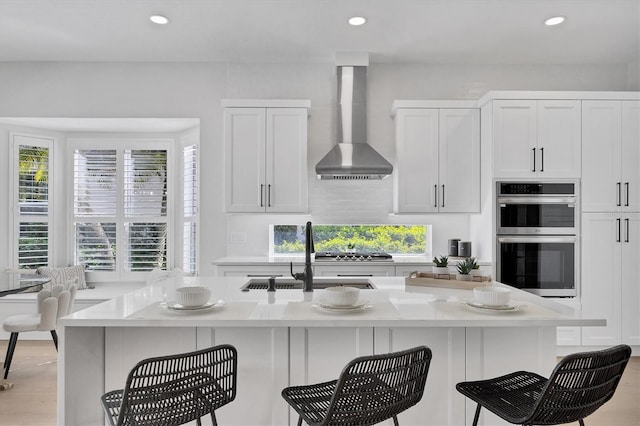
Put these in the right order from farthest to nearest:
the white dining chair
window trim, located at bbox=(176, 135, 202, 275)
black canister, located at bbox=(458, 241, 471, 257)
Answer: window trim, located at bbox=(176, 135, 202, 275) < black canister, located at bbox=(458, 241, 471, 257) < the white dining chair

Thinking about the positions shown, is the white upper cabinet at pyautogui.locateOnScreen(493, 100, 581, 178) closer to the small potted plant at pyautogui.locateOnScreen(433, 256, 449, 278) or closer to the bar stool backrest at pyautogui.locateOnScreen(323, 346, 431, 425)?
the small potted plant at pyautogui.locateOnScreen(433, 256, 449, 278)

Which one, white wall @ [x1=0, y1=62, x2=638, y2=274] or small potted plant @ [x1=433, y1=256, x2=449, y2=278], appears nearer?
small potted plant @ [x1=433, y1=256, x2=449, y2=278]

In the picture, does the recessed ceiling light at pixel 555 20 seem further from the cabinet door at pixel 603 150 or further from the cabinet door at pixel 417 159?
the cabinet door at pixel 417 159

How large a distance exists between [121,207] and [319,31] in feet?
10.1

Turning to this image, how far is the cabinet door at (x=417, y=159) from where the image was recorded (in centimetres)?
407

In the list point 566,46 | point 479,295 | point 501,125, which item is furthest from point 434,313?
point 566,46

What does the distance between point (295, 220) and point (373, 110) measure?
4.74 ft

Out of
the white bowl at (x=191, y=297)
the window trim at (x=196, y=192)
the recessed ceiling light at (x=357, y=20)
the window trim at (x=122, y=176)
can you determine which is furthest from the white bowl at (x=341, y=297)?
the window trim at (x=122, y=176)

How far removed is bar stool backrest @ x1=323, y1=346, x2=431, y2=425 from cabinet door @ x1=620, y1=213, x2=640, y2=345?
326cm

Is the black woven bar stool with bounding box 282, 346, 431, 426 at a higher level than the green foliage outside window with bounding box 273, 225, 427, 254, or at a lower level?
lower

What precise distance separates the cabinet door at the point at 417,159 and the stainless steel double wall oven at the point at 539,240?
2.20ft

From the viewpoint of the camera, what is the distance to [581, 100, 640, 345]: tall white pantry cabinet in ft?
12.3

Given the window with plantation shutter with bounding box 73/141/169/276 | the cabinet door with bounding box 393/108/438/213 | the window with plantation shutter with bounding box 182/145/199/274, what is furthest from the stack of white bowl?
the window with plantation shutter with bounding box 73/141/169/276

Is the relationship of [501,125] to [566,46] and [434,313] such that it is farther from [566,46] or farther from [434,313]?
[434,313]
